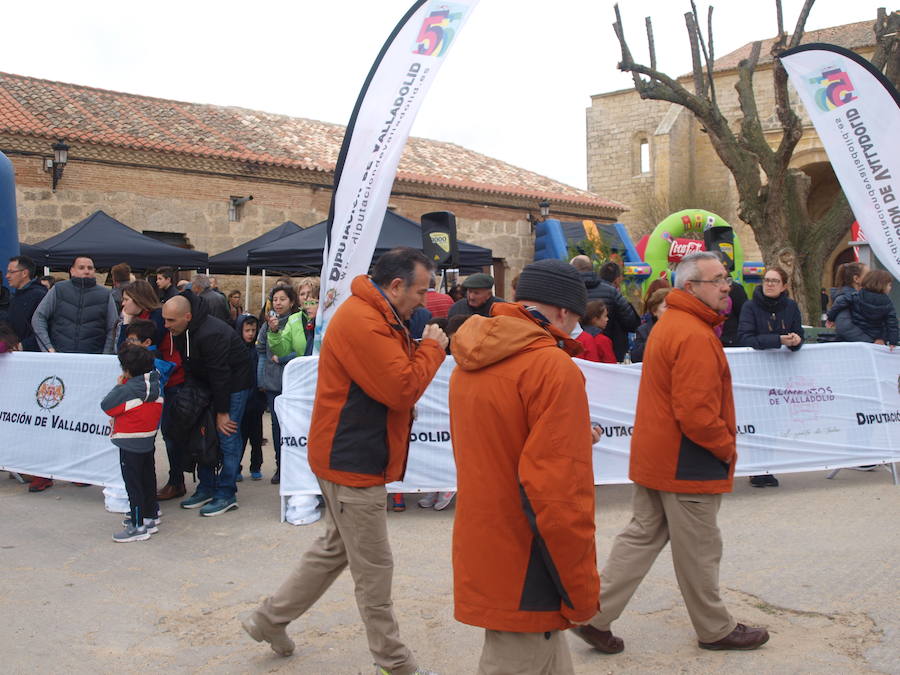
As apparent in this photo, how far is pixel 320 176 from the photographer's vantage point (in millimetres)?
19984

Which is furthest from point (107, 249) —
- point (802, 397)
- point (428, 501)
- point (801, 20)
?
point (801, 20)

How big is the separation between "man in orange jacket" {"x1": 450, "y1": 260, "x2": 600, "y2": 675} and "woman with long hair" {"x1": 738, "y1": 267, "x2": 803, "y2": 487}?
16.3 ft

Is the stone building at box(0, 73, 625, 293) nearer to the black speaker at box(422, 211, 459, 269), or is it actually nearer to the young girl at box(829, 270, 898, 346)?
the black speaker at box(422, 211, 459, 269)

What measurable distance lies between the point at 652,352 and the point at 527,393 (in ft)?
5.37

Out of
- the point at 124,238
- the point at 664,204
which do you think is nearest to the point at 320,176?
the point at 124,238

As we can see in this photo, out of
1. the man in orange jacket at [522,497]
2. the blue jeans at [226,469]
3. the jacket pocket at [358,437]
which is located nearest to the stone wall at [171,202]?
the blue jeans at [226,469]

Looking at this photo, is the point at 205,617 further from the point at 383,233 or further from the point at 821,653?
the point at 383,233

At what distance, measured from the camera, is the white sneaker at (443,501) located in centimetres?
640

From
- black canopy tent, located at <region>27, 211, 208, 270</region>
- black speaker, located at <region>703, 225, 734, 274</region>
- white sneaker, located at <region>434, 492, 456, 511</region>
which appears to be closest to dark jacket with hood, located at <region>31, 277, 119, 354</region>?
white sneaker, located at <region>434, 492, 456, 511</region>

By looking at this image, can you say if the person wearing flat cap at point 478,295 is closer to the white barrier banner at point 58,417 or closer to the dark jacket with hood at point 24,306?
the white barrier banner at point 58,417

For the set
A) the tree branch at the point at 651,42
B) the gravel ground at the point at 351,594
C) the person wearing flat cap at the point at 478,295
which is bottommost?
the gravel ground at the point at 351,594

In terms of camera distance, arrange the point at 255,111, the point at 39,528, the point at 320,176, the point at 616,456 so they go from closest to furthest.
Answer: the point at 39,528 < the point at 616,456 < the point at 320,176 < the point at 255,111

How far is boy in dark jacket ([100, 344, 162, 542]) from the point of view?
552cm

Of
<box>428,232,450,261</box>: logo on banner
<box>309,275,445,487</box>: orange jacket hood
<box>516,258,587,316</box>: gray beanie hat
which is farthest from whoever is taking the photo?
<box>428,232,450,261</box>: logo on banner
